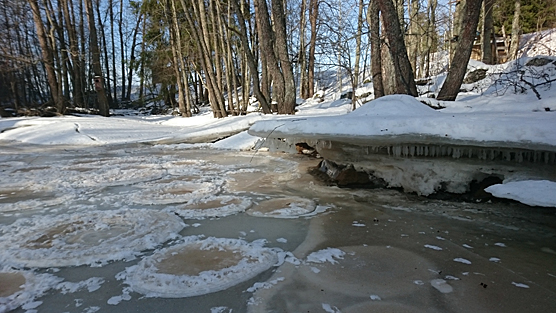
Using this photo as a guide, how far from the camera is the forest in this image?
18.6ft

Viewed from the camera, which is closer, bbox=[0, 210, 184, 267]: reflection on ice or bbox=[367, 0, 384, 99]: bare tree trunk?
bbox=[0, 210, 184, 267]: reflection on ice

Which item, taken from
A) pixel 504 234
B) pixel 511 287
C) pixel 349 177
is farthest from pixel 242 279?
pixel 349 177

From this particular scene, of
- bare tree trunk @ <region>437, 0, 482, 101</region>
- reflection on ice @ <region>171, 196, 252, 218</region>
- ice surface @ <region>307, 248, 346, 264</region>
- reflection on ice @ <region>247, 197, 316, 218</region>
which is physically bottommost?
ice surface @ <region>307, 248, 346, 264</region>

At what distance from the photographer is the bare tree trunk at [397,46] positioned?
17.3 feet

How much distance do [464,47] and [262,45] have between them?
4454 mm

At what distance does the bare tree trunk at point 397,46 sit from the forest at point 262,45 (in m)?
0.02

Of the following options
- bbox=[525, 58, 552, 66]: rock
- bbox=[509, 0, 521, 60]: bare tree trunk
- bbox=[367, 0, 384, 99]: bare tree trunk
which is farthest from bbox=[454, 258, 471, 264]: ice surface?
bbox=[509, 0, 521, 60]: bare tree trunk

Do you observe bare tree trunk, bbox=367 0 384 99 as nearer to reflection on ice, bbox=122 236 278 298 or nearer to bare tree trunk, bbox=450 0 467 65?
bare tree trunk, bbox=450 0 467 65

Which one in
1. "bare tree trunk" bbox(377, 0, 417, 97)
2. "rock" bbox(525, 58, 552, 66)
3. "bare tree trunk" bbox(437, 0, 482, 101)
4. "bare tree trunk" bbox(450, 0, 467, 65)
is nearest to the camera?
"bare tree trunk" bbox(437, 0, 482, 101)

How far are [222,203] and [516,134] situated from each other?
227 cm

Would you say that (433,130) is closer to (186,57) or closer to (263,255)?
(263,255)

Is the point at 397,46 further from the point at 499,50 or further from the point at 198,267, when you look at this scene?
the point at 499,50

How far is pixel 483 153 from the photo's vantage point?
107 inches

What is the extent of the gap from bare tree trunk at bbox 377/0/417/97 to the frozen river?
3.02 m
